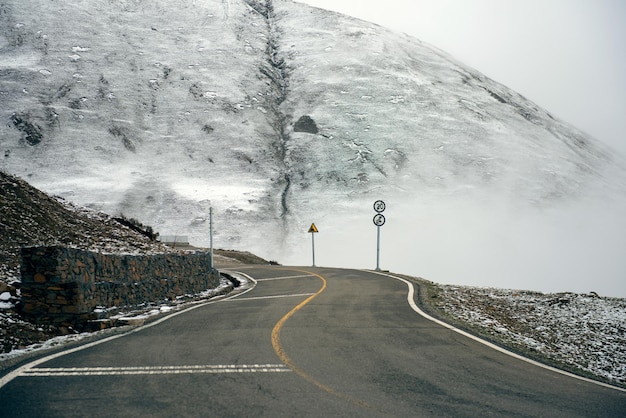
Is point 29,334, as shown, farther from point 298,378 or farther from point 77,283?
point 298,378

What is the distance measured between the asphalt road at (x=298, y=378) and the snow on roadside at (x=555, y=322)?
7.15ft

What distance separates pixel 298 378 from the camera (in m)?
6.39

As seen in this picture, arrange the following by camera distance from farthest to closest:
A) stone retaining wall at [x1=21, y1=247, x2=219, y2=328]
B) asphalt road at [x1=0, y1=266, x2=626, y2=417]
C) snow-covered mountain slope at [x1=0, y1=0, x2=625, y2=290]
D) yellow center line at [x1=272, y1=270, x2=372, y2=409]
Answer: snow-covered mountain slope at [x1=0, y1=0, x2=625, y2=290]
stone retaining wall at [x1=21, y1=247, x2=219, y2=328]
yellow center line at [x1=272, y1=270, x2=372, y2=409]
asphalt road at [x1=0, y1=266, x2=626, y2=417]

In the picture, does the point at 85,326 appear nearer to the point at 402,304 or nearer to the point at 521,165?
the point at 402,304

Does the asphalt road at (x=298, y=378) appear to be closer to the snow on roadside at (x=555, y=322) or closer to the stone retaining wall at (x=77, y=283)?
the stone retaining wall at (x=77, y=283)

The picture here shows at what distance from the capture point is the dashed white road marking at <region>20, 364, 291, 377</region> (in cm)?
675

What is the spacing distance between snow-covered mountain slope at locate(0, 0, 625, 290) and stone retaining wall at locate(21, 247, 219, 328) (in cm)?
4936

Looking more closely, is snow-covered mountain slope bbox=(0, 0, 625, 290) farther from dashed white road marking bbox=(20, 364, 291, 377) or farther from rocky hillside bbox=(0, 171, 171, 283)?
dashed white road marking bbox=(20, 364, 291, 377)

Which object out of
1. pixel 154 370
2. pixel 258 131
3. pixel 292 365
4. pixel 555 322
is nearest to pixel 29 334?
pixel 154 370

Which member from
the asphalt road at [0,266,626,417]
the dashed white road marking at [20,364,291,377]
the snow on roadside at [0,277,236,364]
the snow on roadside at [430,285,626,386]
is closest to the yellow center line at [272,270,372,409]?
the asphalt road at [0,266,626,417]

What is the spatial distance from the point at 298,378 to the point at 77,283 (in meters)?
6.57

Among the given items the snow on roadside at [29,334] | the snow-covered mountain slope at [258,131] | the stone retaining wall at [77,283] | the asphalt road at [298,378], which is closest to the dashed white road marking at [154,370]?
the asphalt road at [298,378]

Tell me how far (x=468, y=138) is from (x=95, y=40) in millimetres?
66650

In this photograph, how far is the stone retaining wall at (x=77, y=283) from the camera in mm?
10672
